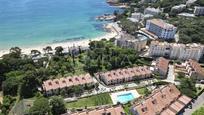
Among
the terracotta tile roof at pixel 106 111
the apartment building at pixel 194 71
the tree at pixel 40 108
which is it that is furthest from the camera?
the apartment building at pixel 194 71

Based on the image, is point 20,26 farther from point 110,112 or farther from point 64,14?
point 110,112

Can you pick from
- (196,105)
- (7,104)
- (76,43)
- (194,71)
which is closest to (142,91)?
(196,105)

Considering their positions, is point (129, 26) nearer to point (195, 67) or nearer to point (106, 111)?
point (195, 67)

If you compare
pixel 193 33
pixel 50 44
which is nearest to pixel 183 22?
pixel 193 33

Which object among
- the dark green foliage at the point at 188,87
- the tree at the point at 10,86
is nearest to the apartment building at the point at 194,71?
the dark green foliage at the point at 188,87

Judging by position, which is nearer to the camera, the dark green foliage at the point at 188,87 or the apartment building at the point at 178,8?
the dark green foliage at the point at 188,87

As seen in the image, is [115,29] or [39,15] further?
[39,15]

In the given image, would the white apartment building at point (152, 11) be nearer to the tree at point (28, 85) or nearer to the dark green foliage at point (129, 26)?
the dark green foliage at point (129, 26)
